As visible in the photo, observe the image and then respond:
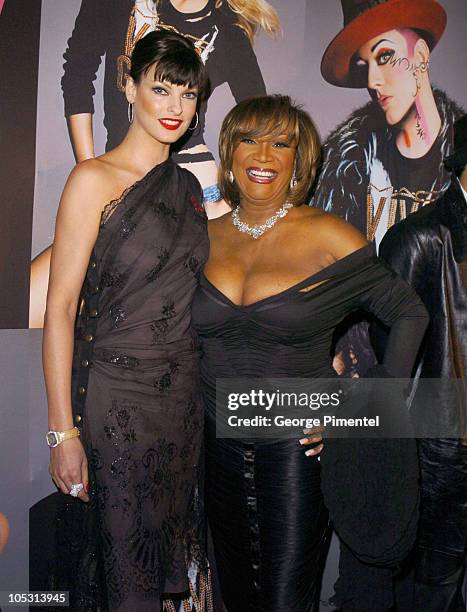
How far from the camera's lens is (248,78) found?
213 centimetres

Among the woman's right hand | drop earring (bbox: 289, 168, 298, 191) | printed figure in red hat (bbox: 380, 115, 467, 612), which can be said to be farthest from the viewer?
printed figure in red hat (bbox: 380, 115, 467, 612)

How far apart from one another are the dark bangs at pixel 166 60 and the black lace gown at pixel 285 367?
576 millimetres

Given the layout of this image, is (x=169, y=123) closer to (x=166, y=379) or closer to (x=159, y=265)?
(x=159, y=265)

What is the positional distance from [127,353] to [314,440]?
0.58m

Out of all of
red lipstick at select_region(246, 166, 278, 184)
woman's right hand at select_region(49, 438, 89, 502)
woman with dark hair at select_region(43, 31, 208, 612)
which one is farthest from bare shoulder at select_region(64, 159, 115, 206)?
woman's right hand at select_region(49, 438, 89, 502)

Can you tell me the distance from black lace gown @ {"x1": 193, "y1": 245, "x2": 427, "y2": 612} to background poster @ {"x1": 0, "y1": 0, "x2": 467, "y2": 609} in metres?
0.69

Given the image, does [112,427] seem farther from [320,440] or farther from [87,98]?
[87,98]

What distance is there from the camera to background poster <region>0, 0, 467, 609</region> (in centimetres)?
208

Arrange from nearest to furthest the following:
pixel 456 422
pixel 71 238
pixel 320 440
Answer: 1. pixel 71 238
2. pixel 320 440
3. pixel 456 422

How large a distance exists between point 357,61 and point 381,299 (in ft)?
3.01

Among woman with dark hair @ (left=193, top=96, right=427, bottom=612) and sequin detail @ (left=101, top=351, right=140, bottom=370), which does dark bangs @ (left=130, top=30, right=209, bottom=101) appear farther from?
sequin detail @ (left=101, top=351, right=140, bottom=370)

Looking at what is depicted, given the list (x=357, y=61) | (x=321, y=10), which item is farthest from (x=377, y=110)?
(x=321, y=10)

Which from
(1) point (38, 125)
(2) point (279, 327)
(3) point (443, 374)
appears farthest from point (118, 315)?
(3) point (443, 374)

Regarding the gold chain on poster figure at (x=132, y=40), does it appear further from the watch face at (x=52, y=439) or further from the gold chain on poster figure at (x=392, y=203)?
the watch face at (x=52, y=439)
